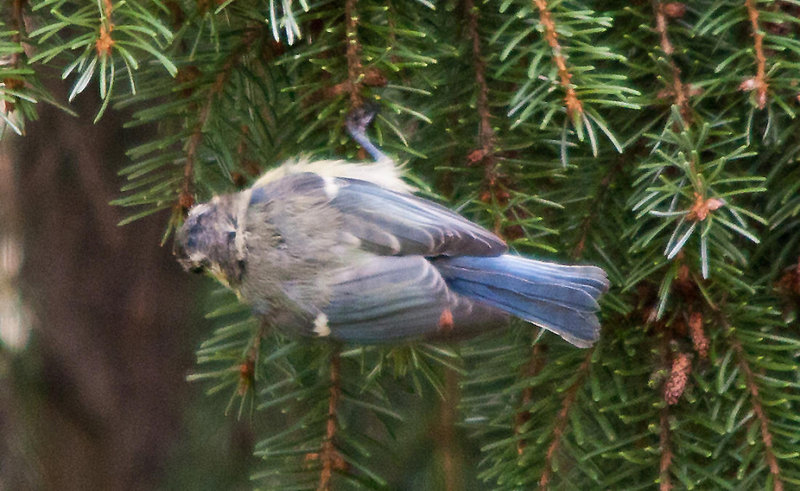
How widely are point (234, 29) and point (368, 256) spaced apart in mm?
341

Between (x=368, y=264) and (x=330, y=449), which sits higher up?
(x=368, y=264)

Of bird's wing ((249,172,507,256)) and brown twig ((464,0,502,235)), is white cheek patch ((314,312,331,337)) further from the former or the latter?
brown twig ((464,0,502,235))

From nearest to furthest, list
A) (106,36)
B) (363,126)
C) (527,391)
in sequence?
(106,36) → (363,126) → (527,391)

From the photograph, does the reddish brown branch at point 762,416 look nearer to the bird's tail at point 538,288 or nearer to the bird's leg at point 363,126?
the bird's tail at point 538,288

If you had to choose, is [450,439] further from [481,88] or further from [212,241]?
[481,88]

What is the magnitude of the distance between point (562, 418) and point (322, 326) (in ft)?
1.05

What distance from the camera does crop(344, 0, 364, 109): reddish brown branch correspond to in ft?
3.63

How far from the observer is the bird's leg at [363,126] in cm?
113

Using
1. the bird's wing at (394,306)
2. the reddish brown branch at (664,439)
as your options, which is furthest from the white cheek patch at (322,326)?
the reddish brown branch at (664,439)

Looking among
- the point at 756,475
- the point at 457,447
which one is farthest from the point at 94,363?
the point at 756,475

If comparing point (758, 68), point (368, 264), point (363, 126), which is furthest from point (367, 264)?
point (758, 68)

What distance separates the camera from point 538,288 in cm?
122

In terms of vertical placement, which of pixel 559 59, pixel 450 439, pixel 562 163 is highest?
pixel 559 59

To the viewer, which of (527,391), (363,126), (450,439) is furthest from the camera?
(450,439)
